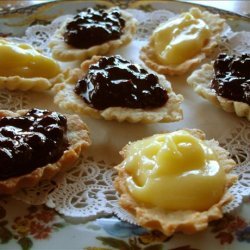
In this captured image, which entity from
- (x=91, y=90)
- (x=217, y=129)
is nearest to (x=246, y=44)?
(x=217, y=129)

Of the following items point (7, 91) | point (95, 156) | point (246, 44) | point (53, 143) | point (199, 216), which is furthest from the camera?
point (246, 44)

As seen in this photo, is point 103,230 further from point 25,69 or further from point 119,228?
point 25,69

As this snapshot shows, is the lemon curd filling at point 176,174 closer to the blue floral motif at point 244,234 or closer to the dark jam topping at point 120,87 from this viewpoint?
the blue floral motif at point 244,234

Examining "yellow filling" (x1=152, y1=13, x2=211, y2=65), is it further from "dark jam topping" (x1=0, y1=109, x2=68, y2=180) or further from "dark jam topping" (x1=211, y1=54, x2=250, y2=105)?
"dark jam topping" (x1=0, y1=109, x2=68, y2=180)

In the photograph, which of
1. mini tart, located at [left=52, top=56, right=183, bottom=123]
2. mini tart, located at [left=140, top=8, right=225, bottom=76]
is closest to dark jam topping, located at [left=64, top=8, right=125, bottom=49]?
mini tart, located at [left=140, top=8, right=225, bottom=76]

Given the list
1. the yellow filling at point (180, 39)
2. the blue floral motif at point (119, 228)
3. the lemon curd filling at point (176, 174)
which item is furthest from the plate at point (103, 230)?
the yellow filling at point (180, 39)

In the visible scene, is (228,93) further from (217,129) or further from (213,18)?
(213,18)

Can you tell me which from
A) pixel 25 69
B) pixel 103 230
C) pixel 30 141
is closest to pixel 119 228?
pixel 103 230
